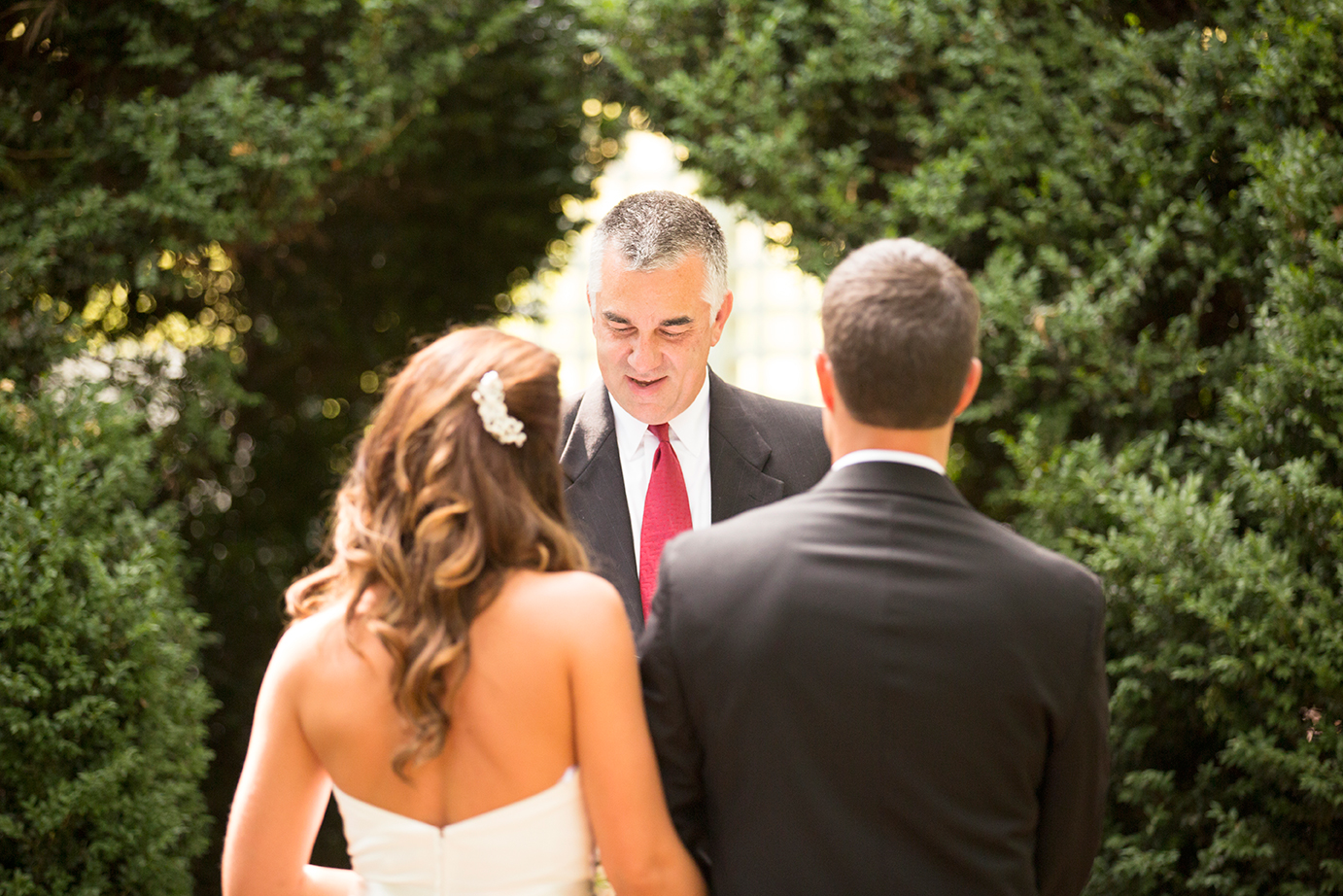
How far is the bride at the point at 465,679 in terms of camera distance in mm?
1716

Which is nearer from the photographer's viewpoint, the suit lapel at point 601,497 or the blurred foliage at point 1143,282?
the suit lapel at point 601,497

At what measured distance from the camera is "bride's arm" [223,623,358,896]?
1790 millimetres

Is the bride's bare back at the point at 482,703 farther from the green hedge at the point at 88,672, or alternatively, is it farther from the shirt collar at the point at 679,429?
the green hedge at the point at 88,672

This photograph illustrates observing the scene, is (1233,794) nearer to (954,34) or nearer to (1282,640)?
(1282,640)

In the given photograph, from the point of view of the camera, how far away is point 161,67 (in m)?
4.02

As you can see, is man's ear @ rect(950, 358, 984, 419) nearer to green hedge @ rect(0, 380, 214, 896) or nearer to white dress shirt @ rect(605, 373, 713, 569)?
white dress shirt @ rect(605, 373, 713, 569)

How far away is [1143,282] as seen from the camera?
12.2 feet

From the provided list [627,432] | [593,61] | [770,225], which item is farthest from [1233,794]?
[593,61]

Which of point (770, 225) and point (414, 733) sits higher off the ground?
point (770, 225)

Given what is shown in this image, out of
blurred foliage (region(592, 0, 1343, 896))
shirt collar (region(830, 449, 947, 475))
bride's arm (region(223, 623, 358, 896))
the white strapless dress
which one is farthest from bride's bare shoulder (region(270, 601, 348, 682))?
blurred foliage (region(592, 0, 1343, 896))

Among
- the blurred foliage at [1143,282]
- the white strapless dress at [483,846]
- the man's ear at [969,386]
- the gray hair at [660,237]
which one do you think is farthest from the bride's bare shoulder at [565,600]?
the blurred foliage at [1143,282]

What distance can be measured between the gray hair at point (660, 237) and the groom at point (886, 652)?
44.0 inches

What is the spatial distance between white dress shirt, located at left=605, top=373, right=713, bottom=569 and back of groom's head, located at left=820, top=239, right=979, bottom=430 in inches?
47.4

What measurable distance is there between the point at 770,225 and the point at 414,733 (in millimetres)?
2973
